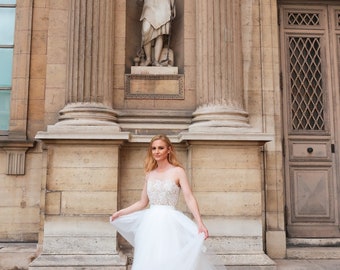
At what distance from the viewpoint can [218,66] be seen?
7.18 metres

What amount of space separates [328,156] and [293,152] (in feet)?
2.18

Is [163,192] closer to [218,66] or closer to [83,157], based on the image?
[83,157]

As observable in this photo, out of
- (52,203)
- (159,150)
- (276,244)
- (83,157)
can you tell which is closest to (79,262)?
(52,203)

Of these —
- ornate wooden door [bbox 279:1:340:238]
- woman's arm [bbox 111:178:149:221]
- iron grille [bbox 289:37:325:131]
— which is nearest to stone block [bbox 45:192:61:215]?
woman's arm [bbox 111:178:149:221]

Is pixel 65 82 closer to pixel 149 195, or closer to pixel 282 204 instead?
pixel 149 195

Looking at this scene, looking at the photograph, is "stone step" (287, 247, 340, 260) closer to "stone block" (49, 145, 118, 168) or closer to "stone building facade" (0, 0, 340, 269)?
"stone building facade" (0, 0, 340, 269)

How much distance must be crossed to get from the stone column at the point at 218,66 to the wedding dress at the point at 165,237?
8.09ft

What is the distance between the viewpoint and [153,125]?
7277 mm

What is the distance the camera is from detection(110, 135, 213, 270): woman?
4305 mm

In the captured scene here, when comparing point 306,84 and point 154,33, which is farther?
point 306,84

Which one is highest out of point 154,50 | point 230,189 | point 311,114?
point 154,50

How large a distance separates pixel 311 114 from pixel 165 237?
4960 millimetres

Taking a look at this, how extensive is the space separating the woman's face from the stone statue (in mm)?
3320

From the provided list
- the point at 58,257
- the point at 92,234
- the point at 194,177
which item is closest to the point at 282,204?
the point at 194,177
